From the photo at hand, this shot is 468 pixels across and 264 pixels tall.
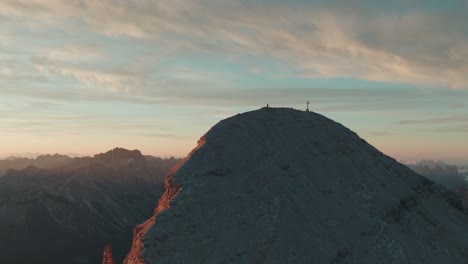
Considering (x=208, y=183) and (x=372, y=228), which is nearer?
(x=208, y=183)

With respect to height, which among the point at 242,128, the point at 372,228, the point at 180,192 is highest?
the point at 242,128

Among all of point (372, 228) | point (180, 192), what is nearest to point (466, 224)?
point (372, 228)

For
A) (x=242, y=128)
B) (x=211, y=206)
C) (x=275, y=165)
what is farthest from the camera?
(x=242, y=128)

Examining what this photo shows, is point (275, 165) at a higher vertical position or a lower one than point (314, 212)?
higher

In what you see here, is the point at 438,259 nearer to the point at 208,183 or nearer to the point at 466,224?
the point at 466,224

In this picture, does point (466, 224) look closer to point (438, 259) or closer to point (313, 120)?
point (438, 259)

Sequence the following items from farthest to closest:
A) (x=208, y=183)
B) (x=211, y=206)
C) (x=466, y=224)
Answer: (x=466, y=224), (x=208, y=183), (x=211, y=206)
